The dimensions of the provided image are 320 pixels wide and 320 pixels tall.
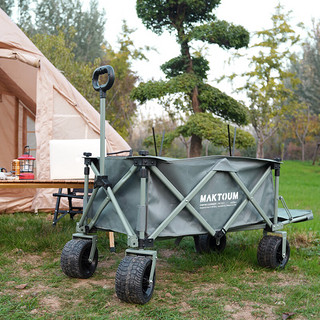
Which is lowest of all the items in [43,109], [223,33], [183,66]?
[43,109]

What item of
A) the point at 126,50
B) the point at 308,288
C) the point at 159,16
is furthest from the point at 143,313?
the point at 126,50

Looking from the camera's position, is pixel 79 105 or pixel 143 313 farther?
pixel 79 105

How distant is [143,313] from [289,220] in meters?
1.67

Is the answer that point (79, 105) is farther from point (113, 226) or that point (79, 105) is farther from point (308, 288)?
point (308, 288)

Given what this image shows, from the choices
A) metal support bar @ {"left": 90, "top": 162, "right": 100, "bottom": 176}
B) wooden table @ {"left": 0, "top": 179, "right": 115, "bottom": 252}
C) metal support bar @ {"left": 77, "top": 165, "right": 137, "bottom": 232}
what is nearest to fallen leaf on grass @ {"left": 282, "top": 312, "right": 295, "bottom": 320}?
metal support bar @ {"left": 77, "top": 165, "right": 137, "bottom": 232}

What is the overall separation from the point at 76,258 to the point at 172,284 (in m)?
0.68

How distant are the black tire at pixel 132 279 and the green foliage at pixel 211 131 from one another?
325 inches

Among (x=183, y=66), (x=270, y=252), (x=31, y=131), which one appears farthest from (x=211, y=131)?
(x=270, y=252)

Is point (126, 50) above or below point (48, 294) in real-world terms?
above

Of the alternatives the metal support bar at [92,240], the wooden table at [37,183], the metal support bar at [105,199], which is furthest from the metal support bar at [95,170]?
the wooden table at [37,183]

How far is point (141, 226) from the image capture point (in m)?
2.45

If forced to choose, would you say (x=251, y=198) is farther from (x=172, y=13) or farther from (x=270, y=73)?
(x=270, y=73)

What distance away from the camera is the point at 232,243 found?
13.7 feet

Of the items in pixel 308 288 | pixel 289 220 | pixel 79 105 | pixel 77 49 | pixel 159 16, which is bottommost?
pixel 308 288
